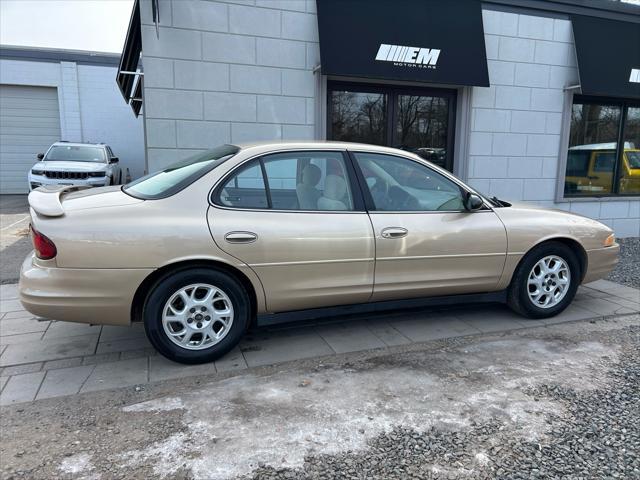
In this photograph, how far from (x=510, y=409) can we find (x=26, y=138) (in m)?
17.6

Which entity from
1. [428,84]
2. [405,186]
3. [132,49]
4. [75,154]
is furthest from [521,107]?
[75,154]

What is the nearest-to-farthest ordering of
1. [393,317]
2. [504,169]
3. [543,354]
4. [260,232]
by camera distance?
[260,232], [543,354], [393,317], [504,169]

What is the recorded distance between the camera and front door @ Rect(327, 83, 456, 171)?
7.43 meters

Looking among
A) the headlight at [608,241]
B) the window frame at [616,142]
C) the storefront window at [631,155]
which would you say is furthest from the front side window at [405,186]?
the storefront window at [631,155]

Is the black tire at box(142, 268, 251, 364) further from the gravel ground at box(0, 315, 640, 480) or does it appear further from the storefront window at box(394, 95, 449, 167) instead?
the storefront window at box(394, 95, 449, 167)

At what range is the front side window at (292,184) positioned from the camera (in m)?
3.66

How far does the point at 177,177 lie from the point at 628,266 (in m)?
6.59

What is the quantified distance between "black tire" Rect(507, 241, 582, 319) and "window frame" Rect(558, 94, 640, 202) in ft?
15.0

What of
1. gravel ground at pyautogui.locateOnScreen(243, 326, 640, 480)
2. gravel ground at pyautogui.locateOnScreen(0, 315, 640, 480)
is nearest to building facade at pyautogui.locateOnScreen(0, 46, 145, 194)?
gravel ground at pyautogui.locateOnScreen(0, 315, 640, 480)

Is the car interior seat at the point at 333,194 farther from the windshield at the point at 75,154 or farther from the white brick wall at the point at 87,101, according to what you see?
the white brick wall at the point at 87,101

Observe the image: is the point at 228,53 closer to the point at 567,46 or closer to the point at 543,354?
the point at 543,354

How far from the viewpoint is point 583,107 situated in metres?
8.94

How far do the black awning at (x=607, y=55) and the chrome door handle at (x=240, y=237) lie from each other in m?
7.17

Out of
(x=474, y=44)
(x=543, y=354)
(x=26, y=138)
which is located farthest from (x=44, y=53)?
(x=543, y=354)
